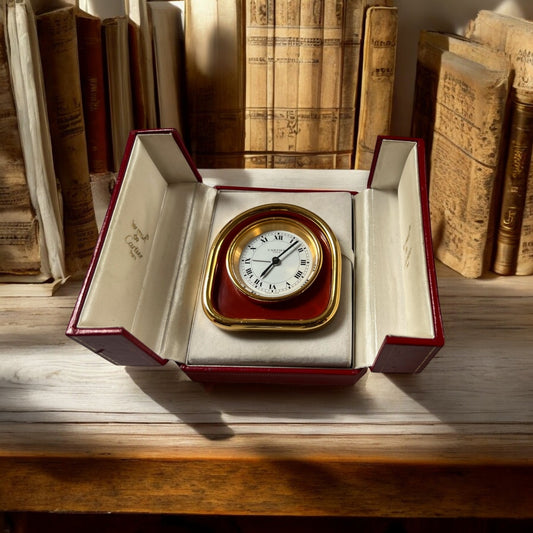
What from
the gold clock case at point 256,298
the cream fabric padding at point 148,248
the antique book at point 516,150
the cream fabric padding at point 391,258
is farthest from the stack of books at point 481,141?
the cream fabric padding at point 148,248

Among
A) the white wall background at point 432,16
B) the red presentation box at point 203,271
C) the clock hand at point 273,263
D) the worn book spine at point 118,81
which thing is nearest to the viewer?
the red presentation box at point 203,271

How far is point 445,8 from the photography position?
119 cm

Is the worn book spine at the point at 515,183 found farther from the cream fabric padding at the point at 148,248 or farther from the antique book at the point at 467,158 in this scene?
the cream fabric padding at the point at 148,248

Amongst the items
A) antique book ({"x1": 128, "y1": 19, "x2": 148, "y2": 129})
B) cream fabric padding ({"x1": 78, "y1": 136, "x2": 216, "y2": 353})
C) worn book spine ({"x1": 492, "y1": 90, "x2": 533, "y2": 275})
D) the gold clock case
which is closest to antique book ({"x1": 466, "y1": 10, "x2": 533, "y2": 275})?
worn book spine ({"x1": 492, "y1": 90, "x2": 533, "y2": 275})

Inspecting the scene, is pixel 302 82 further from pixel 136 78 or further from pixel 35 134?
pixel 35 134

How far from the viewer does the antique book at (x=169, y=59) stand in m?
1.06

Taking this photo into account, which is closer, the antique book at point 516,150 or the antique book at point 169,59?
the antique book at point 516,150

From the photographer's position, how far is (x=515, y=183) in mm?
992

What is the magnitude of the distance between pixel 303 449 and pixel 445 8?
88cm

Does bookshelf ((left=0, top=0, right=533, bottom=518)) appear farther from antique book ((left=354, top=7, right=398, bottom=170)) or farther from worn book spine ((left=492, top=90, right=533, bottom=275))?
antique book ((left=354, top=7, right=398, bottom=170))

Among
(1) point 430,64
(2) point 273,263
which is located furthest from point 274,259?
(1) point 430,64

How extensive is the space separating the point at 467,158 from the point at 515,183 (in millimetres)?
89

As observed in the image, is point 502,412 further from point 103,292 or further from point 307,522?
point 103,292

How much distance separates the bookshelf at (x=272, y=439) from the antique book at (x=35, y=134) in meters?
0.17
